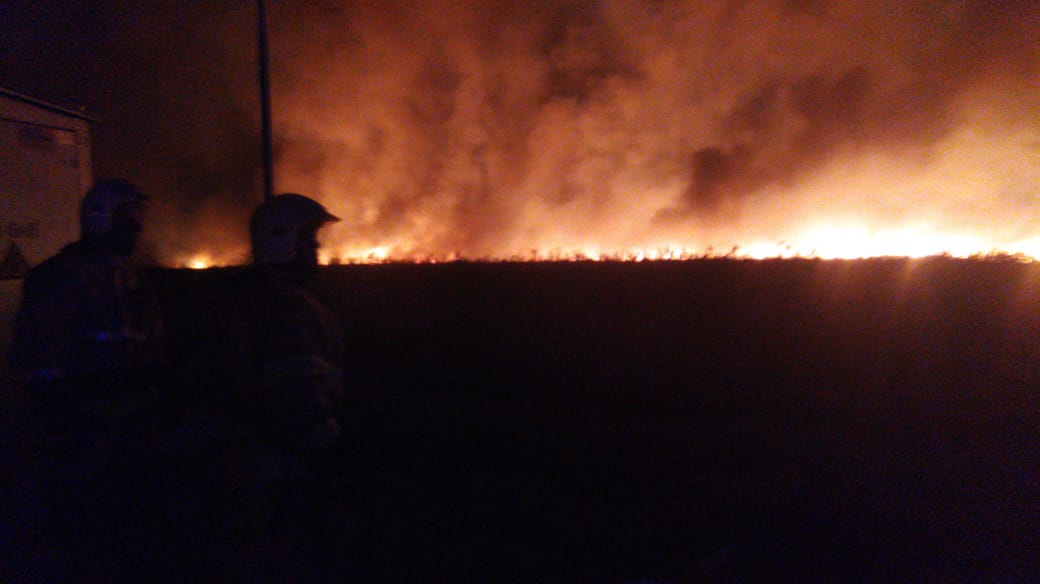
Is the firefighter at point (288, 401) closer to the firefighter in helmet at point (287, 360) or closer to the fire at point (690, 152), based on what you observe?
the firefighter in helmet at point (287, 360)

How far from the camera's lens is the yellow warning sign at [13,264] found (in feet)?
17.0

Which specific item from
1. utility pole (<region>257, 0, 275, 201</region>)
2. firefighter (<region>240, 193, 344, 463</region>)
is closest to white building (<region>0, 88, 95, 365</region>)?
utility pole (<region>257, 0, 275, 201</region>)

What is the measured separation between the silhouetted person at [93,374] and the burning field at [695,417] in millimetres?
473

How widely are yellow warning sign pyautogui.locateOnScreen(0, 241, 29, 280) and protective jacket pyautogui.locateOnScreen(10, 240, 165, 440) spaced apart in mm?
3038

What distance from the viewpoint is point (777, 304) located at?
19.5 feet

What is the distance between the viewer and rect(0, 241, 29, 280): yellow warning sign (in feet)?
17.0

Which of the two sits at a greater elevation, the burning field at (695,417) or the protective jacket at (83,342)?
the protective jacket at (83,342)

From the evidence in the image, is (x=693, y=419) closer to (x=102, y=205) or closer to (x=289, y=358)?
(x=289, y=358)

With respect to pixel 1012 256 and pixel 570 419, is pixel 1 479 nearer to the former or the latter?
pixel 570 419

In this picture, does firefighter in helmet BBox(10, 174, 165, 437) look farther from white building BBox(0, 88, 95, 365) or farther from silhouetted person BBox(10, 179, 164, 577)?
white building BBox(0, 88, 95, 365)

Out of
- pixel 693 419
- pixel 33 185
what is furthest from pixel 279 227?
pixel 693 419

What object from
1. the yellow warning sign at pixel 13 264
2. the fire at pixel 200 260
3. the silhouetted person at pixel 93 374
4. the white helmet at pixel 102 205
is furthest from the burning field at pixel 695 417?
the fire at pixel 200 260

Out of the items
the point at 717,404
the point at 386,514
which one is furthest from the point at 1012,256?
the point at 386,514

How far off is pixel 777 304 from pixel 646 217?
9.06ft
